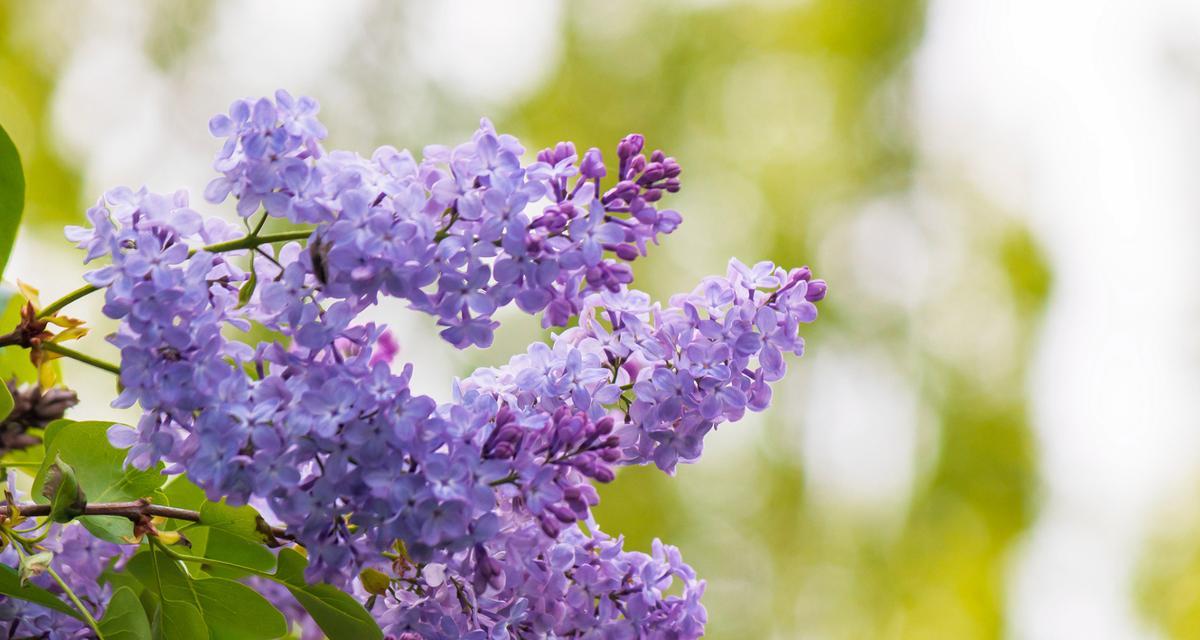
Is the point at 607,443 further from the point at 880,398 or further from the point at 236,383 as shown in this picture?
the point at 880,398

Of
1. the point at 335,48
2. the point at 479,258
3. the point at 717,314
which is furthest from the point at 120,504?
the point at 335,48

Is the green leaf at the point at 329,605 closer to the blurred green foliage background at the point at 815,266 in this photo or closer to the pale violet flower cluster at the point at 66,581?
the pale violet flower cluster at the point at 66,581

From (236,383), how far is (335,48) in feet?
18.2

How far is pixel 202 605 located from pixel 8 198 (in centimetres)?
27

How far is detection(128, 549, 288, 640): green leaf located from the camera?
667mm

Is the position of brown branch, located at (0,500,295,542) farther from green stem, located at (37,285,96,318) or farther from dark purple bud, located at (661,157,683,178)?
dark purple bud, located at (661,157,683,178)

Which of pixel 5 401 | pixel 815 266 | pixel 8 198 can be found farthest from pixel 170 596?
pixel 815 266

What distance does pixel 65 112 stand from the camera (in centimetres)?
490

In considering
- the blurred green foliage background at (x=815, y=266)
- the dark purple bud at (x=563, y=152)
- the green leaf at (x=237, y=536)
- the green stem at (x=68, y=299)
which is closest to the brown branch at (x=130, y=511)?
the green leaf at (x=237, y=536)

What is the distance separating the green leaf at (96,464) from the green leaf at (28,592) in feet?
0.21

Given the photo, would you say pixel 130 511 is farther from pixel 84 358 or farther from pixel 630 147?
pixel 630 147

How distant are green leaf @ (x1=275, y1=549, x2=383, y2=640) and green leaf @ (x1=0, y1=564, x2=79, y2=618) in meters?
0.12

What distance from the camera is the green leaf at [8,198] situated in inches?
27.2

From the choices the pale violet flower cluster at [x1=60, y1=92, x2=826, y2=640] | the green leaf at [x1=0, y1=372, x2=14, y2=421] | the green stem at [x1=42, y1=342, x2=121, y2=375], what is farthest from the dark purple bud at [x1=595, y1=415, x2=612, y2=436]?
the green leaf at [x1=0, y1=372, x2=14, y2=421]
